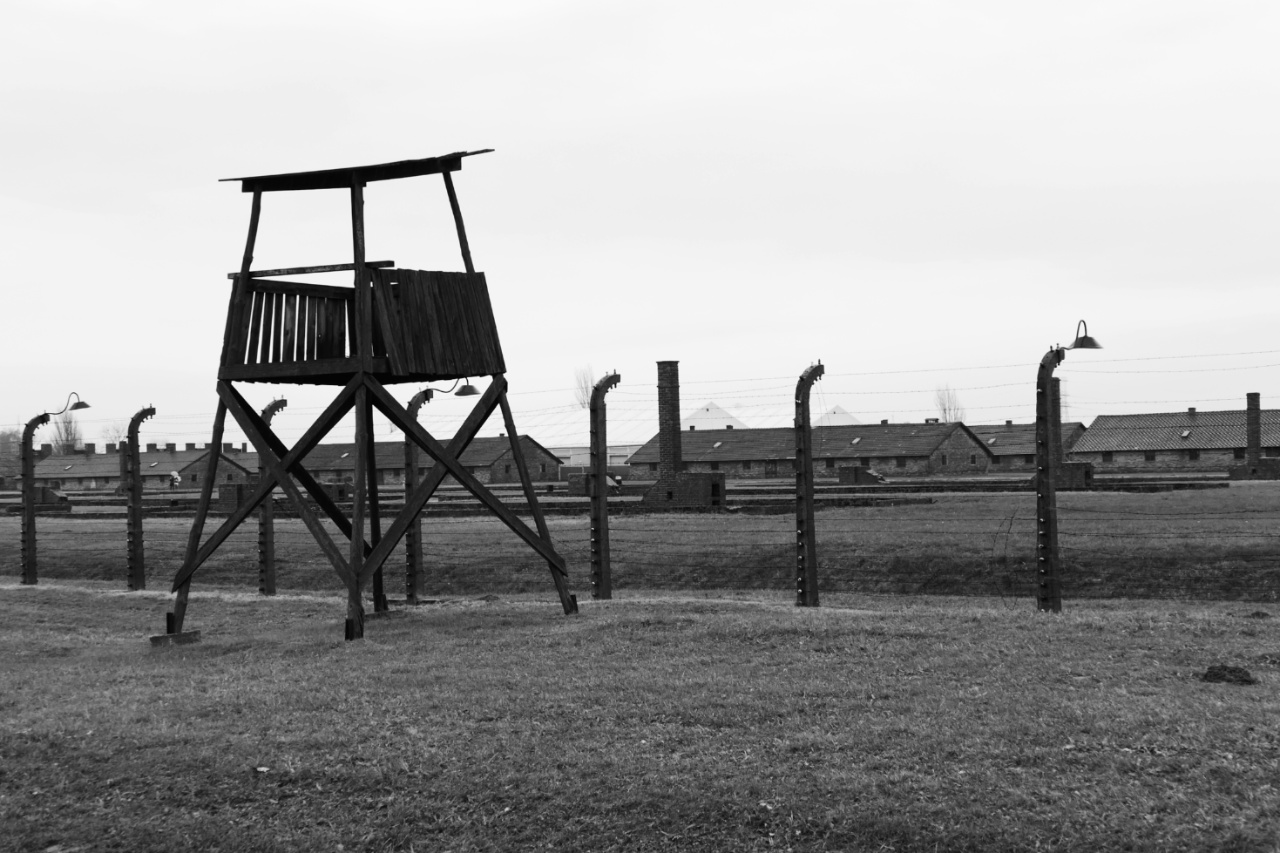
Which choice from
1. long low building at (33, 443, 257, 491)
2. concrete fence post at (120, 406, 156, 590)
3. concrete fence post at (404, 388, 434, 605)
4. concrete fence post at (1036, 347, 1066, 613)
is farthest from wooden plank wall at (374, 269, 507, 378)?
long low building at (33, 443, 257, 491)

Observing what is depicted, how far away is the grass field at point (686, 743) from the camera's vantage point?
221 inches

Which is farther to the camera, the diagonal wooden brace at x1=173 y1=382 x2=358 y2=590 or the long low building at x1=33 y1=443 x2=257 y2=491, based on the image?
the long low building at x1=33 y1=443 x2=257 y2=491

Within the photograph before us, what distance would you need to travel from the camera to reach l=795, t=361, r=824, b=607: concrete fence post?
12.7 m

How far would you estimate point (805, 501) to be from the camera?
1282 cm

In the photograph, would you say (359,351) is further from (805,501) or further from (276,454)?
(805,501)

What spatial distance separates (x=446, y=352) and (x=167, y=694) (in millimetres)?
4497

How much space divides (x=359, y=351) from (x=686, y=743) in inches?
236

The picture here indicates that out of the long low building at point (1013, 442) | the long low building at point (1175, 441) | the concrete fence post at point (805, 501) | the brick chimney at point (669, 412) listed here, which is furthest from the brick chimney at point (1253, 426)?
the concrete fence post at point (805, 501)

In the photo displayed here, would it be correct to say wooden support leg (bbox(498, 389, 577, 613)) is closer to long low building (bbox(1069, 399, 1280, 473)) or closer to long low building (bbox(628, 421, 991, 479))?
long low building (bbox(628, 421, 991, 479))

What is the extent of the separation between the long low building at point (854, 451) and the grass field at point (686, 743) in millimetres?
56003

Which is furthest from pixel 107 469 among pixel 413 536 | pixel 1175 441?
pixel 413 536

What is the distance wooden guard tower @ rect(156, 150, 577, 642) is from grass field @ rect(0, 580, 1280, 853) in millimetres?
A: 2073

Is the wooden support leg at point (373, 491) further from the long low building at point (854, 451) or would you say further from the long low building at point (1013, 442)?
the long low building at point (1013, 442)

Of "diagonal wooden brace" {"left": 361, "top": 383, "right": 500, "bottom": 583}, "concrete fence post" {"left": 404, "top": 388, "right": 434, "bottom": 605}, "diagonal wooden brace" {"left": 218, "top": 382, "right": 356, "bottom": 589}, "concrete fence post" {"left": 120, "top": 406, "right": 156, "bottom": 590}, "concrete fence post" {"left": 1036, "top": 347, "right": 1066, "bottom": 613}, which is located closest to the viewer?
"concrete fence post" {"left": 1036, "top": 347, "right": 1066, "bottom": 613}
